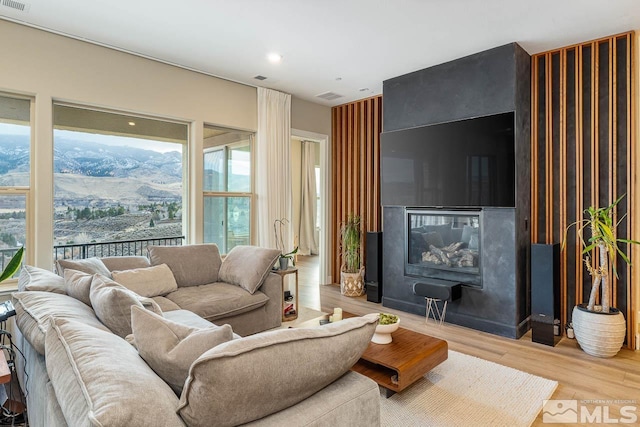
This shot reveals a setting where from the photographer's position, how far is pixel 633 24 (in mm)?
3141

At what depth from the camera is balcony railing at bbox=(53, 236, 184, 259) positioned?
3.61 meters

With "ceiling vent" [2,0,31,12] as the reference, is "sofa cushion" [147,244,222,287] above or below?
below

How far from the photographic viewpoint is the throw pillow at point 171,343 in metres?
1.14

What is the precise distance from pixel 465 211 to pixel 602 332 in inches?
61.3

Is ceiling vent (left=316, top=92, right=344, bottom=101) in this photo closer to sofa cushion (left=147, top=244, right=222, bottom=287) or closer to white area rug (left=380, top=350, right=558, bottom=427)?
sofa cushion (left=147, top=244, right=222, bottom=287)

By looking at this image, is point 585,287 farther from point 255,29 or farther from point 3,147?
point 3,147

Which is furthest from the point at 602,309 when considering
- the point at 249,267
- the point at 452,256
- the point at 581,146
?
the point at 249,267

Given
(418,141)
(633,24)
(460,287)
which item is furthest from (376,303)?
(633,24)

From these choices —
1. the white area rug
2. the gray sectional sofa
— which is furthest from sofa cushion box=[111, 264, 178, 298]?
the white area rug

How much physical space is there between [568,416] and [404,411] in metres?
1.01

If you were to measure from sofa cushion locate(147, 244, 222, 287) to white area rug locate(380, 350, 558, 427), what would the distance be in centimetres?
207

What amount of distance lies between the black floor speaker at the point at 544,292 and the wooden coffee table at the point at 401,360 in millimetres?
1394

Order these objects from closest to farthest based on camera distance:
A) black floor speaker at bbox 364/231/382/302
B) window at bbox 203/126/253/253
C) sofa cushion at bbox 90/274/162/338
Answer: sofa cushion at bbox 90/274/162/338
window at bbox 203/126/253/253
black floor speaker at bbox 364/231/382/302

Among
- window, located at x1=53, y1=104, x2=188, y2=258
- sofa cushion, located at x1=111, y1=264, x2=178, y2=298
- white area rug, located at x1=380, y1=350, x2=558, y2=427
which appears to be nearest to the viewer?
white area rug, located at x1=380, y1=350, x2=558, y2=427
